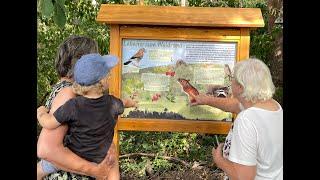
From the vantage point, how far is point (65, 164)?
2.98 m

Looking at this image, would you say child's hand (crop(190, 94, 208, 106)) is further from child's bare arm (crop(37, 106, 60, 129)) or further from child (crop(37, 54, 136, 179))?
child's bare arm (crop(37, 106, 60, 129))

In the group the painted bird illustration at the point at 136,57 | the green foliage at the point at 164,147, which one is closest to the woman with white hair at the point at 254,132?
the painted bird illustration at the point at 136,57

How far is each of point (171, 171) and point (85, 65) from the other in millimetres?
4469

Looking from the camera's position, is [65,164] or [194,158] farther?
[194,158]

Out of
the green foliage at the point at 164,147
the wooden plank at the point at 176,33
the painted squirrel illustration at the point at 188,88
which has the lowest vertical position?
the green foliage at the point at 164,147

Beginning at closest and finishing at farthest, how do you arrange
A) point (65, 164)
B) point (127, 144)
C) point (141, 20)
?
1. point (65, 164)
2. point (141, 20)
3. point (127, 144)

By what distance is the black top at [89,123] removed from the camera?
2.97 metres

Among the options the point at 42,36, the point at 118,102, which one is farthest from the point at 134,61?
the point at 42,36

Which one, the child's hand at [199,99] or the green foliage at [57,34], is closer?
the child's hand at [199,99]

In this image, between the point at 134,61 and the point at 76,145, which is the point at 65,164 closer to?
the point at 76,145

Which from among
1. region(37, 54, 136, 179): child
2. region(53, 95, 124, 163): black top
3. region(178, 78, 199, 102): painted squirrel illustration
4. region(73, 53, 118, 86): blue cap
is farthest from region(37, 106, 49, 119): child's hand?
region(178, 78, 199, 102): painted squirrel illustration

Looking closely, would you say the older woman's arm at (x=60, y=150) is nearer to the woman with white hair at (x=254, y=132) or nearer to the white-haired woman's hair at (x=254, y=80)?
the woman with white hair at (x=254, y=132)

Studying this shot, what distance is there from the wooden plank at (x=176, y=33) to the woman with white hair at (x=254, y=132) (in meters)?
1.11

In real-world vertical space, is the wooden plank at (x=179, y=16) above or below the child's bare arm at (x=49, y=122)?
above
